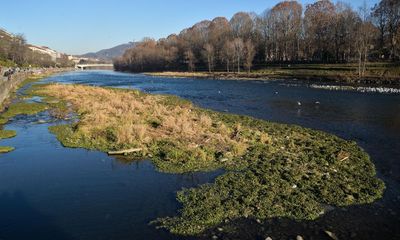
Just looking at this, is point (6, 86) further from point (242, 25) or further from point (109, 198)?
point (242, 25)

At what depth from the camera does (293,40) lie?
124812 millimetres

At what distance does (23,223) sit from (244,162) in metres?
10.3

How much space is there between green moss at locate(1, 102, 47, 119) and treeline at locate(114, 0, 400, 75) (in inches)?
2606

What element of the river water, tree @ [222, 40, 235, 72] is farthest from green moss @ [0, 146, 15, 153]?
tree @ [222, 40, 235, 72]

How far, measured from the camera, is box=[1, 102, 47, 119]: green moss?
3522 centimetres

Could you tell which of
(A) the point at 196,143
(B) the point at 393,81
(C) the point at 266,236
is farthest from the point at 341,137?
(B) the point at 393,81

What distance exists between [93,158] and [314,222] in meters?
12.4

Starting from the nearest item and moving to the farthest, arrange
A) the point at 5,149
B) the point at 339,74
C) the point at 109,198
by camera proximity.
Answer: the point at 109,198 < the point at 5,149 < the point at 339,74

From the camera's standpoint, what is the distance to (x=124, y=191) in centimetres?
1518

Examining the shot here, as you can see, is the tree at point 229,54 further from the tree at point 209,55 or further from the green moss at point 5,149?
the green moss at point 5,149

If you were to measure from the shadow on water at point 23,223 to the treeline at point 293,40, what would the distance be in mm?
78499

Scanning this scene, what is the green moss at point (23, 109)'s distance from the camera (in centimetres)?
3522

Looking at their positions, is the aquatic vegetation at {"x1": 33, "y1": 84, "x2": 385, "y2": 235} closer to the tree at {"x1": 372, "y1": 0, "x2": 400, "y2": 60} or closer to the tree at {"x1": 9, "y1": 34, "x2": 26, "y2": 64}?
the tree at {"x1": 372, "y1": 0, "x2": 400, "y2": 60}

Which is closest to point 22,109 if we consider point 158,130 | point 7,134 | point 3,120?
point 3,120
